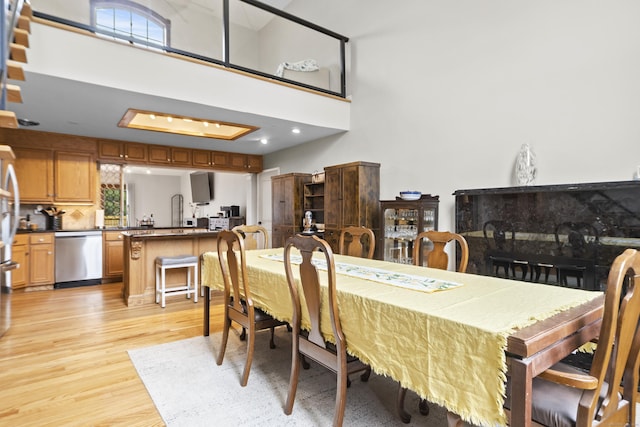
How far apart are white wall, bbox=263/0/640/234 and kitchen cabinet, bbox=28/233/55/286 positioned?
466 cm

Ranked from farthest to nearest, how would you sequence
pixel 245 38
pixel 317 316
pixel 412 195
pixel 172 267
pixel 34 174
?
pixel 245 38
pixel 34 174
pixel 172 267
pixel 412 195
pixel 317 316

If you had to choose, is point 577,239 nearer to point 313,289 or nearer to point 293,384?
point 313,289

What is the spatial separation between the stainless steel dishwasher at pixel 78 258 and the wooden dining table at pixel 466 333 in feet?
16.5

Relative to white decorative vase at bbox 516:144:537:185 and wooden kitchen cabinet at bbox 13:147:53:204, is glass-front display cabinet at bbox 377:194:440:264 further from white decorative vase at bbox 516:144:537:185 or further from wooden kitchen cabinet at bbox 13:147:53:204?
wooden kitchen cabinet at bbox 13:147:53:204

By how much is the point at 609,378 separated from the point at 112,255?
6345 millimetres

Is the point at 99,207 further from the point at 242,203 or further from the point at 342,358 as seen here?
the point at 342,358

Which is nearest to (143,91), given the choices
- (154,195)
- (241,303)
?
(241,303)

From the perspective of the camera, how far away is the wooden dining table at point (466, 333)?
1102mm

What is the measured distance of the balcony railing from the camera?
4.19 meters

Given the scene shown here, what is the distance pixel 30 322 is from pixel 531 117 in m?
5.47

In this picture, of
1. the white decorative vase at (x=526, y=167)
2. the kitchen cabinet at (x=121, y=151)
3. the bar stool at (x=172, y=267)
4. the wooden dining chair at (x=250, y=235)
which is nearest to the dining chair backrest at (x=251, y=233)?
the wooden dining chair at (x=250, y=235)

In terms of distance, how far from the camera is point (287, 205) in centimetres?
612

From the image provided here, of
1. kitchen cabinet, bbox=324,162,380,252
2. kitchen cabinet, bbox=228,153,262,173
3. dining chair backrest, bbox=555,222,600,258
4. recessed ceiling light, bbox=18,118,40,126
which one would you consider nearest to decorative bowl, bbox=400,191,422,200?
kitchen cabinet, bbox=324,162,380,252

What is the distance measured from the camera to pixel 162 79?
3648 millimetres
